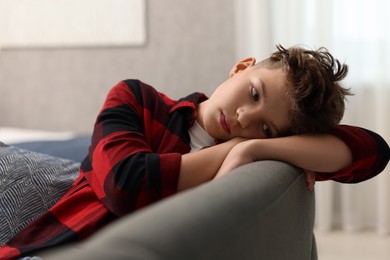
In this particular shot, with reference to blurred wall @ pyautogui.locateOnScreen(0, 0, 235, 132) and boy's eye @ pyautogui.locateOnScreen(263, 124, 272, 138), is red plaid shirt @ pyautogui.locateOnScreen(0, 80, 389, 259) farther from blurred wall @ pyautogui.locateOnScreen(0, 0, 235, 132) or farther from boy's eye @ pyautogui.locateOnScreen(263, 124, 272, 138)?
blurred wall @ pyautogui.locateOnScreen(0, 0, 235, 132)

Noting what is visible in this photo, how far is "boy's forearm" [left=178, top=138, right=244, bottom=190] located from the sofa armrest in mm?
135

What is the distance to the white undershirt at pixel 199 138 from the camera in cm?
128

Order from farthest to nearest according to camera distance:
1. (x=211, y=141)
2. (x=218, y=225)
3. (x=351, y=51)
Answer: (x=351, y=51)
(x=211, y=141)
(x=218, y=225)

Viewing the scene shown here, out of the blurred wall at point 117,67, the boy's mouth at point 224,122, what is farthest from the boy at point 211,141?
the blurred wall at point 117,67

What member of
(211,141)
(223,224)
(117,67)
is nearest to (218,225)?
(223,224)

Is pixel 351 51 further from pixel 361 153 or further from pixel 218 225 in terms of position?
pixel 218 225

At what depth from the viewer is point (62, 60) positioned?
3480 millimetres

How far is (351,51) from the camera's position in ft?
A: 9.60

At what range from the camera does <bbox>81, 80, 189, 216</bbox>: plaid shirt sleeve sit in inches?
40.3

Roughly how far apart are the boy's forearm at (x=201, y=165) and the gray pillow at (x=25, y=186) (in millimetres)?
388

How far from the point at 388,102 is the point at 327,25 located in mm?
492

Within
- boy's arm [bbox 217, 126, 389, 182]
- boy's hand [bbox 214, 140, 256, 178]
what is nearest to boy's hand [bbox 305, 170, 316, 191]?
boy's arm [bbox 217, 126, 389, 182]

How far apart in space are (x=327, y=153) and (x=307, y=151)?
1.6 inches

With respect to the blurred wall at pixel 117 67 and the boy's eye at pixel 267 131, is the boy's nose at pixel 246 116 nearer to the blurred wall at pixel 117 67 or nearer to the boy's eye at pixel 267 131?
the boy's eye at pixel 267 131
